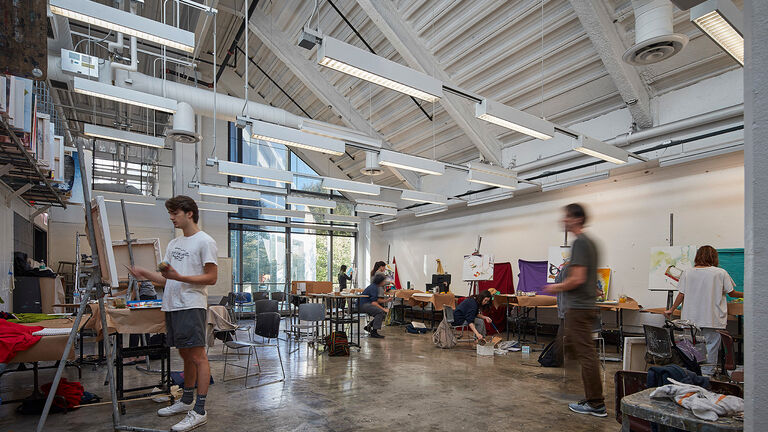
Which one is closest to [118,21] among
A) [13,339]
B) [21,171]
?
[21,171]

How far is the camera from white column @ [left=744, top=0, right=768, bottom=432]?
1.15m

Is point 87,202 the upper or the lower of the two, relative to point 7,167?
lower

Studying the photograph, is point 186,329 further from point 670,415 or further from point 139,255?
point 670,415

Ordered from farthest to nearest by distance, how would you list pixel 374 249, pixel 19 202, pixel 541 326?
pixel 374 249, pixel 541 326, pixel 19 202

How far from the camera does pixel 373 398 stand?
3959 mm

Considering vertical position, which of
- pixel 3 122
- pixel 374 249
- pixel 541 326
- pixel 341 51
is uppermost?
pixel 341 51

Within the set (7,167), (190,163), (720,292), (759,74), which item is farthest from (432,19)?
(190,163)

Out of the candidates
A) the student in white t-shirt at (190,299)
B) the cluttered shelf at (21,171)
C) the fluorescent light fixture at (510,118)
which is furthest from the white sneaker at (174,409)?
the fluorescent light fixture at (510,118)

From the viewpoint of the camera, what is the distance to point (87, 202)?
2779mm

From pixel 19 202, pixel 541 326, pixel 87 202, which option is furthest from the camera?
pixel 541 326

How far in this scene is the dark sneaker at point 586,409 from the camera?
342 cm

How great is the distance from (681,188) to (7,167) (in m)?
9.32

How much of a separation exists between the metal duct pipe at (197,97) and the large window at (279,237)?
4.27 m

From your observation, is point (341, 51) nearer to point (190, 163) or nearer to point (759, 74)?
point (759, 74)
